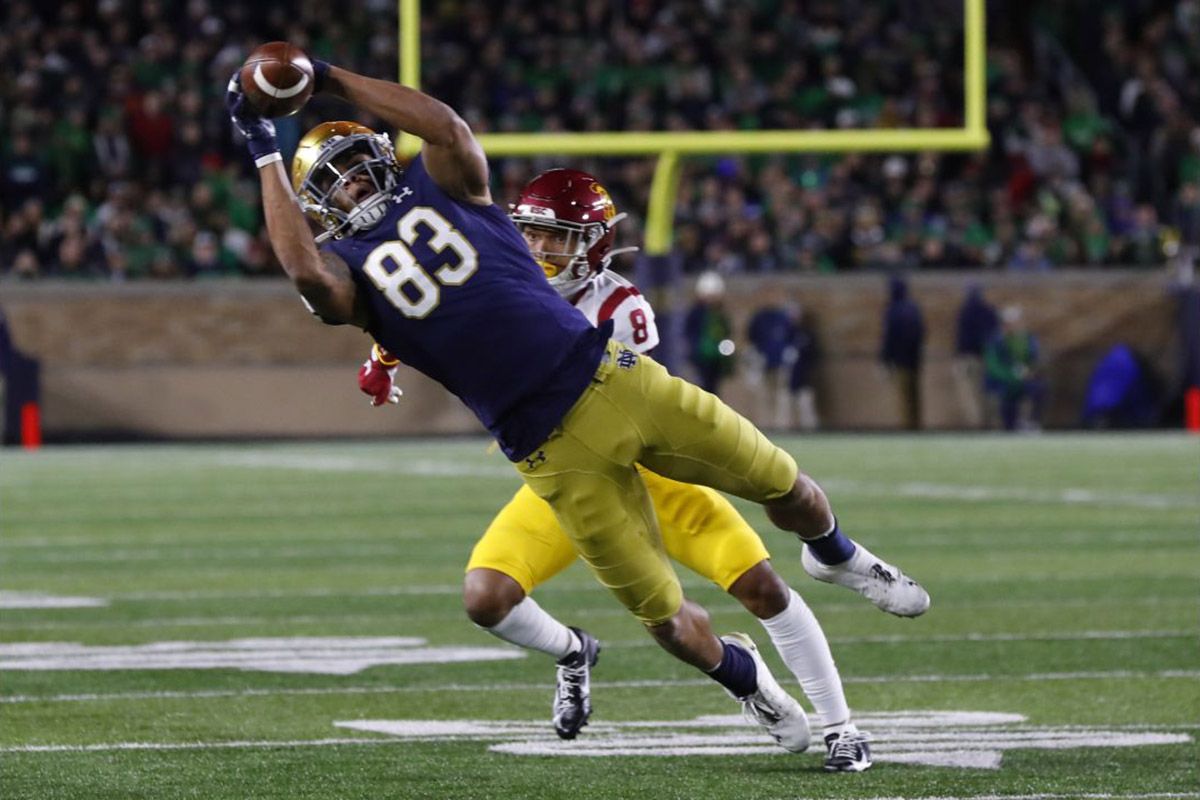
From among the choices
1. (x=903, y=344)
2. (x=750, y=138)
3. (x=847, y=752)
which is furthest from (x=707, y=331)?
(x=847, y=752)

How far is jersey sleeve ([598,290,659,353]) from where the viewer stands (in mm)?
5797

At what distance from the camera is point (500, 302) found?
5.04 m

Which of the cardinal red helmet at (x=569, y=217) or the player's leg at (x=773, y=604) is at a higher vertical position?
the cardinal red helmet at (x=569, y=217)

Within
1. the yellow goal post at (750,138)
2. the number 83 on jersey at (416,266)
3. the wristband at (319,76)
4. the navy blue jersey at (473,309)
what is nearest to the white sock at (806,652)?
the navy blue jersey at (473,309)

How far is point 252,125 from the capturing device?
16.2 feet

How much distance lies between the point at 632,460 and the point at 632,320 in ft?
2.55

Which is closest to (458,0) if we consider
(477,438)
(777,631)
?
(477,438)

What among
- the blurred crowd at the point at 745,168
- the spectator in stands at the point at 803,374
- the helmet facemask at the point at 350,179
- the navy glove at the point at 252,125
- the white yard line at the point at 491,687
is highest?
the navy glove at the point at 252,125

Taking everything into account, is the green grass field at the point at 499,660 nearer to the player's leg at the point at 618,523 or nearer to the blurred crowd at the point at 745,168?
the player's leg at the point at 618,523

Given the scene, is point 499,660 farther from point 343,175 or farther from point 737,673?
point 343,175

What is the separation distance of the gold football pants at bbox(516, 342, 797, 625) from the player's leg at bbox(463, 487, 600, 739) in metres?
0.63

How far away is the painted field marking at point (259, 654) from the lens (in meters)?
7.44

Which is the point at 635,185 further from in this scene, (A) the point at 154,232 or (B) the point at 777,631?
(B) the point at 777,631

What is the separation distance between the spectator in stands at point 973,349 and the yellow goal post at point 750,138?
249 inches
